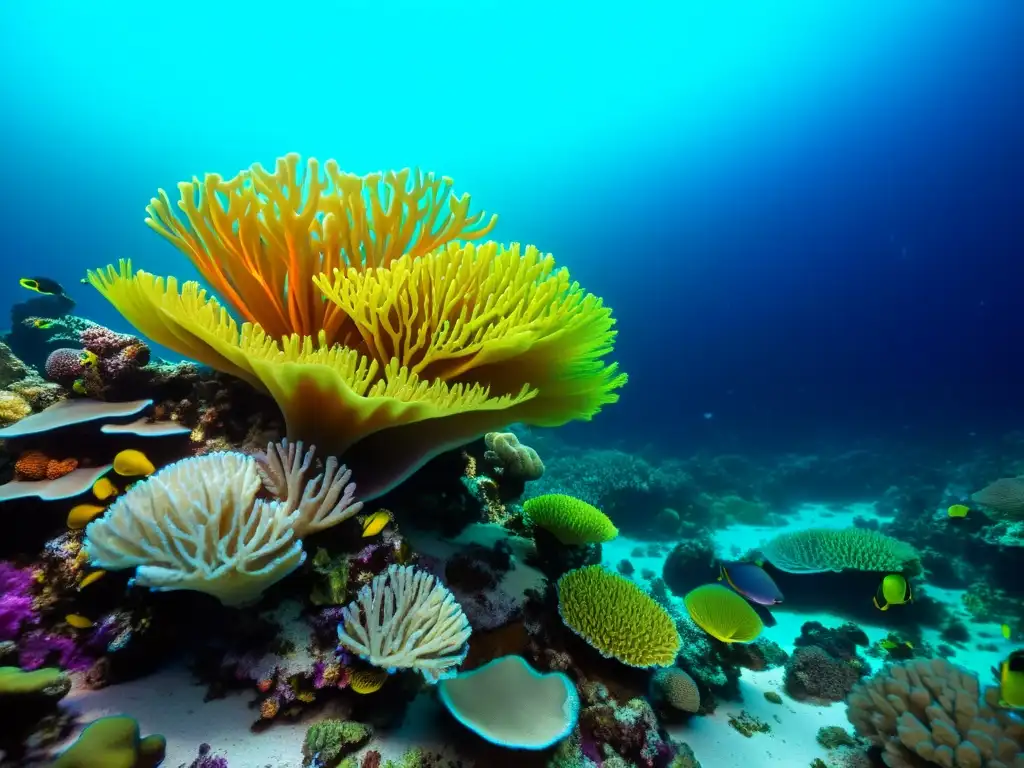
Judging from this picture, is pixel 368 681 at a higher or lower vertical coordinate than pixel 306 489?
lower

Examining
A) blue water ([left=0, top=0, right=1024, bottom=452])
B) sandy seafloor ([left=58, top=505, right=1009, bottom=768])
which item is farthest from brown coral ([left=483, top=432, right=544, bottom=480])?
blue water ([left=0, top=0, right=1024, bottom=452])

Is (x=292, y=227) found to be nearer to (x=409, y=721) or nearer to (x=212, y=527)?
(x=212, y=527)

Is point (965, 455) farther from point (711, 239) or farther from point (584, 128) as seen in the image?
point (584, 128)

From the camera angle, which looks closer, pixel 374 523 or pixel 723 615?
pixel 374 523

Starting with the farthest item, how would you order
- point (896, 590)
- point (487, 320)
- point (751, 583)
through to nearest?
point (896, 590), point (751, 583), point (487, 320)

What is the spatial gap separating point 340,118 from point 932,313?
89349 mm

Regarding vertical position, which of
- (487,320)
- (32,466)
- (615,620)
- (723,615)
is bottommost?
(32,466)

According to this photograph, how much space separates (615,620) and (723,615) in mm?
1934

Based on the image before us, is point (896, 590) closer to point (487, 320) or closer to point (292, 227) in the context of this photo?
point (487, 320)

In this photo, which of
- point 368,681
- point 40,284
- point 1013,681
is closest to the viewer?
point 368,681

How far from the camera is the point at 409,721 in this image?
2428 mm

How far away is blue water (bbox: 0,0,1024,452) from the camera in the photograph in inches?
1457

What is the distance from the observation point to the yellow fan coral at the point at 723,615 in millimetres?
4375

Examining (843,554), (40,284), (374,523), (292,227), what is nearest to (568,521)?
(374,523)
